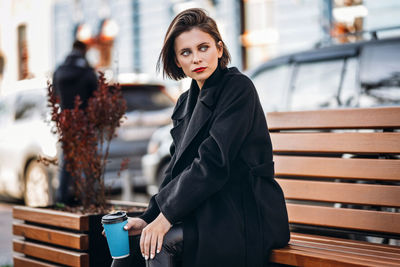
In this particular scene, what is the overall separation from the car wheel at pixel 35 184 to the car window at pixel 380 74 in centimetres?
Answer: 469

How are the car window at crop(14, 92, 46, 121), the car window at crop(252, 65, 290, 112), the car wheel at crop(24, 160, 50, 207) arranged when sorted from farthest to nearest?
the car window at crop(14, 92, 46, 121) → the car wheel at crop(24, 160, 50, 207) → the car window at crop(252, 65, 290, 112)

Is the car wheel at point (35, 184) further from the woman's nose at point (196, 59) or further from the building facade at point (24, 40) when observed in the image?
the building facade at point (24, 40)

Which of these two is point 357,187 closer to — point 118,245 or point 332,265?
point 332,265

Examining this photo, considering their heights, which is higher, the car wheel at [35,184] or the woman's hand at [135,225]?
the woman's hand at [135,225]

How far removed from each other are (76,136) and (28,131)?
525 centimetres

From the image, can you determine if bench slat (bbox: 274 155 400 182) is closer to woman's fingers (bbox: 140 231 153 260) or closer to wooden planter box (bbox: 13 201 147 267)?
wooden planter box (bbox: 13 201 147 267)

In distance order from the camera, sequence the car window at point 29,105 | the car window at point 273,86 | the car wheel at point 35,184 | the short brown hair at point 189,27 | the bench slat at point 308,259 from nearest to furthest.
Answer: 1. the bench slat at point 308,259
2. the short brown hair at point 189,27
3. the car window at point 273,86
4. the car wheel at point 35,184
5. the car window at point 29,105

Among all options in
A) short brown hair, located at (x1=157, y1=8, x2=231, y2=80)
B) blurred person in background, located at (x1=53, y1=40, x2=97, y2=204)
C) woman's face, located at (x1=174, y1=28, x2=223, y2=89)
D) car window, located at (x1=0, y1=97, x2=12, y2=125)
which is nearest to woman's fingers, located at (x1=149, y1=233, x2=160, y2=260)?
woman's face, located at (x1=174, y1=28, x2=223, y2=89)

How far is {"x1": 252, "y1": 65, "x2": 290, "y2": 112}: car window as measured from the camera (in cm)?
591

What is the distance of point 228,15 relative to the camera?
52.8ft

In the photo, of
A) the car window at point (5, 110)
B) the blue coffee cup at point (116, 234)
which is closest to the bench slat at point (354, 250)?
the blue coffee cup at point (116, 234)

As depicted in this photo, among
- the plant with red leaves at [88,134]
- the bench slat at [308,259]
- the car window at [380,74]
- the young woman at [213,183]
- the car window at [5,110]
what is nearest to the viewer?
the bench slat at [308,259]

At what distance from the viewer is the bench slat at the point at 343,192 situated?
2990mm

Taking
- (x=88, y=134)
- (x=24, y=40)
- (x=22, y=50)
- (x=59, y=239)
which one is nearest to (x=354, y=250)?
(x=59, y=239)
